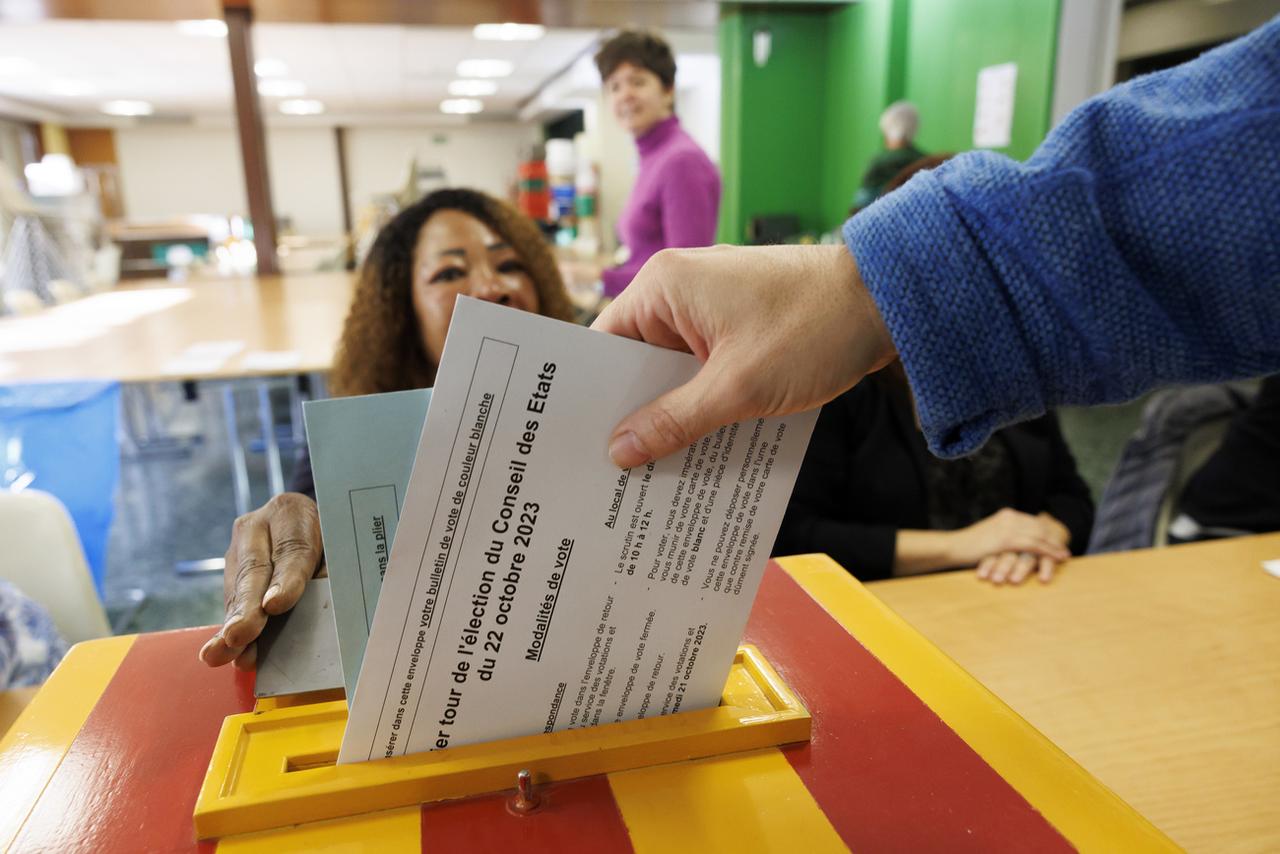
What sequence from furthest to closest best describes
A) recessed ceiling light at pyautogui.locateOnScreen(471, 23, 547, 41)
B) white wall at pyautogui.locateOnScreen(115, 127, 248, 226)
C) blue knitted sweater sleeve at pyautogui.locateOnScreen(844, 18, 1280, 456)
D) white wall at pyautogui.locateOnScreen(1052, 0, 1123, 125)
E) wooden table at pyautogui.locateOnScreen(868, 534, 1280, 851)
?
white wall at pyautogui.locateOnScreen(115, 127, 248, 226), recessed ceiling light at pyautogui.locateOnScreen(471, 23, 547, 41), white wall at pyautogui.locateOnScreen(1052, 0, 1123, 125), wooden table at pyautogui.locateOnScreen(868, 534, 1280, 851), blue knitted sweater sleeve at pyautogui.locateOnScreen(844, 18, 1280, 456)

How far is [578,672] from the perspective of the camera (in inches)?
22.3

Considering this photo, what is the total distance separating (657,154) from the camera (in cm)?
277

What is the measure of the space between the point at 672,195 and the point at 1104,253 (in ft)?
7.46

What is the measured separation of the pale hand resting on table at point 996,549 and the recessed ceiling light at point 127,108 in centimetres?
1446

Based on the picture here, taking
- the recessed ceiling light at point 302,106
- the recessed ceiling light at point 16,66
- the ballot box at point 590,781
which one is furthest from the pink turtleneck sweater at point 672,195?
the recessed ceiling light at point 302,106

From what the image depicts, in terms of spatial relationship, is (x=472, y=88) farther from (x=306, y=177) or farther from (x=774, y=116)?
(x=774, y=116)

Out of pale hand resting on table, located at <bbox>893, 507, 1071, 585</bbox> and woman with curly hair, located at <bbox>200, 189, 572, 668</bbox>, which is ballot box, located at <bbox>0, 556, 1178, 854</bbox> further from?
woman with curly hair, located at <bbox>200, 189, 572, 668</bbox>

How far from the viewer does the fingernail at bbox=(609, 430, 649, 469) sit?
500 mm

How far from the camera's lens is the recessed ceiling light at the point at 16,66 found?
27.7ft

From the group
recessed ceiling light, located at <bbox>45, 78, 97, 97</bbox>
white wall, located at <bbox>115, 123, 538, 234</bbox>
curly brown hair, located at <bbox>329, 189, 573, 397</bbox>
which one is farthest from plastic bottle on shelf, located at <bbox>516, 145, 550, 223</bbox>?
curly brown hair, located at <bbox>329, 189, 573, 397</bbox>

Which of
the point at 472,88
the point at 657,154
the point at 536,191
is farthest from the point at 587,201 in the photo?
the point at 657,154

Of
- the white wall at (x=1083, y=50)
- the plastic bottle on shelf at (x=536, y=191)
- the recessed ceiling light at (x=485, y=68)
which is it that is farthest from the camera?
the plastic bottle on shelf at (x=536, y=191)

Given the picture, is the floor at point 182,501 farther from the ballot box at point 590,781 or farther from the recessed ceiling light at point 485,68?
the recessed ceiling light at point 485,68

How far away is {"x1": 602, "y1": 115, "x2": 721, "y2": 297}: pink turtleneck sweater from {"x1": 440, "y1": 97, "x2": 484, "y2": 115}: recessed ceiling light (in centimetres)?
1101
